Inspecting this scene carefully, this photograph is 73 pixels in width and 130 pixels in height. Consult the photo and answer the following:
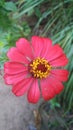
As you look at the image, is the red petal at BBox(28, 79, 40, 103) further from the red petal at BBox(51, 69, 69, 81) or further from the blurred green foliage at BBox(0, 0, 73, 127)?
the blurred green foliage at BBox(0, 0, 73, 127)

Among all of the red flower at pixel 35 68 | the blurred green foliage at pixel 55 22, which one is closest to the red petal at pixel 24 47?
Result: the red flower at pixel 35 68

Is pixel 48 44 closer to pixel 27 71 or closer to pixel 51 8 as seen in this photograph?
pixel 27 71

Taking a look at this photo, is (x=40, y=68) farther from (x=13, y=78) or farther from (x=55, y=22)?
(x=55, y=22)

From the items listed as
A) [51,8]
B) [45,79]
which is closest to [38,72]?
[45,79]

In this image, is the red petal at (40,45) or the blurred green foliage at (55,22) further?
the blurred green foliage at (55,22)

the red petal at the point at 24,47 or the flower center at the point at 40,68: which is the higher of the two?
the red petal at the point at 24,47

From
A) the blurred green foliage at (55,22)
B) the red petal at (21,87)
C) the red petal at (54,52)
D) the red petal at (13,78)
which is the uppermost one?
the blurred green foliage at (55,22)

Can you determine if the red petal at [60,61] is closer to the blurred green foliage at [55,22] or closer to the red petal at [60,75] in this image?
the red petal at [60,75]
